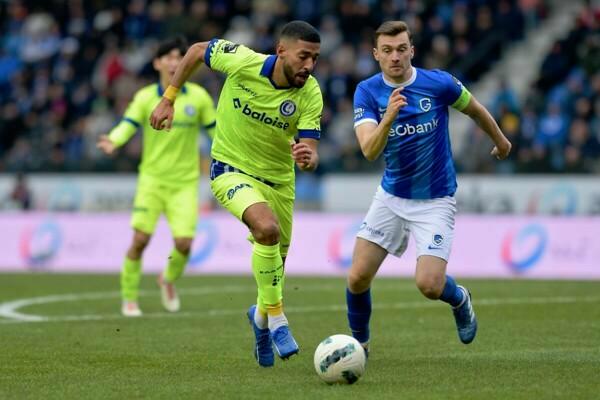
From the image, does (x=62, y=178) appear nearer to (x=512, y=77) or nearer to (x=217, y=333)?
(x=512, y=77)

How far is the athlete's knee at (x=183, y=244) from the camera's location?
13.4 meters

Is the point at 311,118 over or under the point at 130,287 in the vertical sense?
over

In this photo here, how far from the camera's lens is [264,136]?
9.02 meters

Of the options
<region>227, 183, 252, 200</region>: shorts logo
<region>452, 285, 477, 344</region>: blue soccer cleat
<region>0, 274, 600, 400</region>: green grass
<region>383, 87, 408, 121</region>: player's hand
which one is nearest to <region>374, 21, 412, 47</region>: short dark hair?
<region>383, 87, 408, 121</region>: player's hand

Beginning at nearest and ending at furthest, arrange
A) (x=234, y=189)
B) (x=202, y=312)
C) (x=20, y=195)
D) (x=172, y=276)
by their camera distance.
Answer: (x=234, y=189)
(x=202, y=312)
(x=172, y=276)
(x=20, y=195)

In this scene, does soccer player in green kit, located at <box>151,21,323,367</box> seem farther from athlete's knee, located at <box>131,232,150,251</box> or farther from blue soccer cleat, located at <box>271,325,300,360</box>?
athlete's knee, located at <box>131,232,150,251</box>

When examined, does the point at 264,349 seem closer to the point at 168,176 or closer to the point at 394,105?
the point at 394,105

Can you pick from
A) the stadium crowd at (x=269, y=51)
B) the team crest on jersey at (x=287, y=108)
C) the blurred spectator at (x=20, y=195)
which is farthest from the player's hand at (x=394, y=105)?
the blurred spectator at (x=20, y=195)

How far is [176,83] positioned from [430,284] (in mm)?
2382

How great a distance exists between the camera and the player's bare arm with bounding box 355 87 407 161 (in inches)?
323

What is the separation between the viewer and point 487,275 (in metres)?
18.8

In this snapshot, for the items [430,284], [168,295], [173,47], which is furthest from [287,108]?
[168,295]

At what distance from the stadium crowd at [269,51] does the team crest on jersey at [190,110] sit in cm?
767

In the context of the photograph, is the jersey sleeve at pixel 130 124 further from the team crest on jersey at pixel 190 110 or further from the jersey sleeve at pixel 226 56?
the jersey sleeve at pixel 226 56
